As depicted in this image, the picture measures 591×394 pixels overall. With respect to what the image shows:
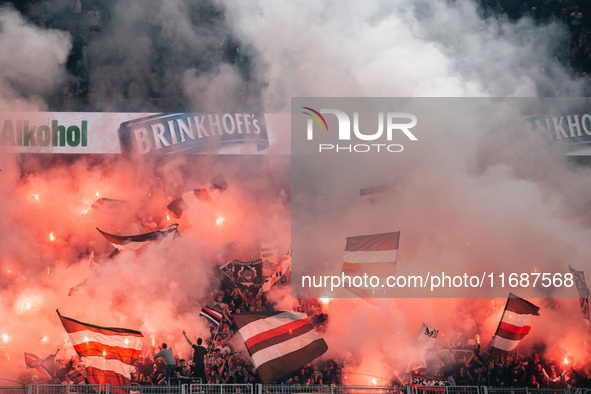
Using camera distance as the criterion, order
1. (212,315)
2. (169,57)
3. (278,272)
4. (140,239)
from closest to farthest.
Result: (212,315) < (140,239) < (278,272) < (169,57)

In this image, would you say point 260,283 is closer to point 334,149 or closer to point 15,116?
point 334,149

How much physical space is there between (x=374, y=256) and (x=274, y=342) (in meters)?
2.62

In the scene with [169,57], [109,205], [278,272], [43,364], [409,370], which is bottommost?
[409,370]

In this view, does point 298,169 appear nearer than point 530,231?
No

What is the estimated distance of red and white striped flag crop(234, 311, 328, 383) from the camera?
262 inches

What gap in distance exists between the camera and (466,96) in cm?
947

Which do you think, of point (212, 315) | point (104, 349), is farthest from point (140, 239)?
point (104, 349)

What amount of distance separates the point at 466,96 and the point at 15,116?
243 inches

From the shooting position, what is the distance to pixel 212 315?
9.05 metres

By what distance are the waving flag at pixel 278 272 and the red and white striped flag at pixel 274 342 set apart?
8.60 feet

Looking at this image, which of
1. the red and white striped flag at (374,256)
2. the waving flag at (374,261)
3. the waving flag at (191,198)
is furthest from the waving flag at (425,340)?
the waving flag at (191,198)

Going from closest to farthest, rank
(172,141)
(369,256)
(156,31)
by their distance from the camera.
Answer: (369,256)
(172,141)
(156,31)

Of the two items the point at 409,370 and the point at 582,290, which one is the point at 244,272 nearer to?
the point at 409,370

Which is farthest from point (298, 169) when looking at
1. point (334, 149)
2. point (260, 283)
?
point (260, 283)
